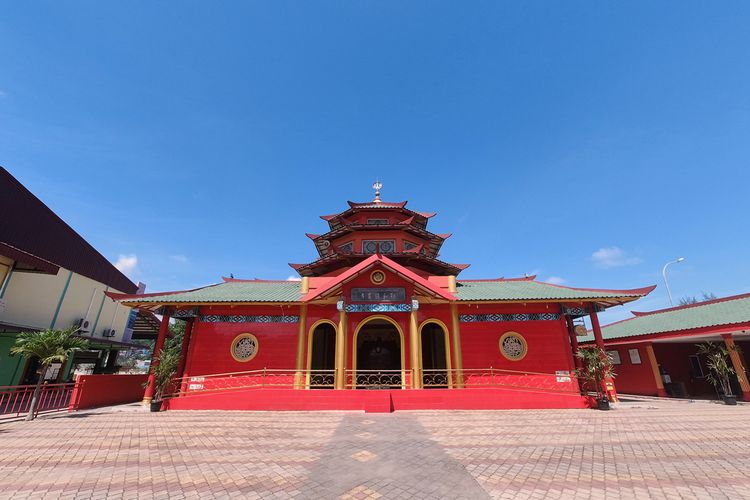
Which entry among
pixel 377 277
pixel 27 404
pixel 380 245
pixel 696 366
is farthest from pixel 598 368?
pixel 27 404

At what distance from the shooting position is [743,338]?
16969 mm

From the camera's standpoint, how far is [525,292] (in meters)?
15.2

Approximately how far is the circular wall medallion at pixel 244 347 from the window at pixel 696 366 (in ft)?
84.7

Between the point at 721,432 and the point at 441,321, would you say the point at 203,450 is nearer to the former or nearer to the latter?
the point at 441,321

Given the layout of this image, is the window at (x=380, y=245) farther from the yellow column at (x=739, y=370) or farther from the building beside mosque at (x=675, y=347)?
the yellow column at (x=739, y=370)

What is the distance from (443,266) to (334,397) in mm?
9492

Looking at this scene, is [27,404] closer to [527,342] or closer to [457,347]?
[457,347]

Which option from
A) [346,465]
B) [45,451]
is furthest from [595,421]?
[45,451]

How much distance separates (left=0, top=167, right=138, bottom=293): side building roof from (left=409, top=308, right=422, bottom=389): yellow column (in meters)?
19.2

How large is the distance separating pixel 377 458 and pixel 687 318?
2173 centimetres

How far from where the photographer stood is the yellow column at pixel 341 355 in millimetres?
12552

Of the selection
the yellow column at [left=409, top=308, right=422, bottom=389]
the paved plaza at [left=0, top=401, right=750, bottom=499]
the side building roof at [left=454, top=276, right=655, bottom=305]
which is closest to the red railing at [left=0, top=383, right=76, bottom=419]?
the paved plaza at [left=0, top=401, right=750, bottom=499]

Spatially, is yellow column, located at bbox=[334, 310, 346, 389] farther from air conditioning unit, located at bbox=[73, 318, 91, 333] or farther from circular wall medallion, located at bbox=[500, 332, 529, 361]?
air conditioning unit, located at bbox=[73, 318, 91, 333]

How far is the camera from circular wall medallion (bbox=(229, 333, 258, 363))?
46.6ft
